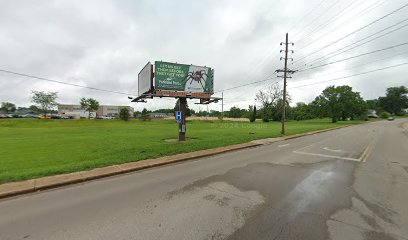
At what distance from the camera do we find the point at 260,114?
83.5 metres

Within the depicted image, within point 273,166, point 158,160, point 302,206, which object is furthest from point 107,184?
point 273,166

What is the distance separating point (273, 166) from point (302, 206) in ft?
12.9

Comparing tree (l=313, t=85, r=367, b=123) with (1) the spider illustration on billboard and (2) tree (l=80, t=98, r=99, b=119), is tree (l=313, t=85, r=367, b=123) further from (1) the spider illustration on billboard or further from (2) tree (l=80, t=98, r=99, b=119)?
(2) tree (l=80, t=98, r=99, b=119)

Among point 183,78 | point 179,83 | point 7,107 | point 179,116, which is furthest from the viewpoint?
point 7,107

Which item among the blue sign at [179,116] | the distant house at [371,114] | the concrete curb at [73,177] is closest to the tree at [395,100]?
the distant house at [371,114]

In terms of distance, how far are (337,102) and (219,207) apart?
7551cm

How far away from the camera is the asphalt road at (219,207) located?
360 centimetres

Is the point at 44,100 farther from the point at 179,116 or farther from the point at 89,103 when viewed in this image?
the point at 179,116

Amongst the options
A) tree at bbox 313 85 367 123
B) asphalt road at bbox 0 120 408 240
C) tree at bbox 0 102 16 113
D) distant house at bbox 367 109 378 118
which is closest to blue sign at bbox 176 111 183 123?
asphalt road at bbox 0 120 408 240

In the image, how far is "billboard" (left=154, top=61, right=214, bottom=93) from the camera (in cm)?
1733

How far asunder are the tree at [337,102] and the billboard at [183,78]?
2399 inches

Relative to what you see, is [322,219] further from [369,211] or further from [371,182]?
[371,182]

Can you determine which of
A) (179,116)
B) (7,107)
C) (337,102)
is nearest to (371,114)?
(337,102)

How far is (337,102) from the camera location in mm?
66125
